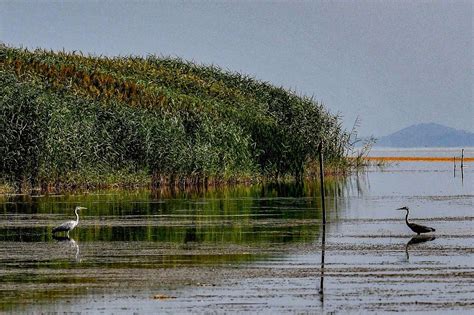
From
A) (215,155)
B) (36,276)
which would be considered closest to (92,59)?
(215,155)

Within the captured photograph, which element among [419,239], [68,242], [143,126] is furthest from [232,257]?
[143,126]

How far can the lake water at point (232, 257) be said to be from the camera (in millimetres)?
18828

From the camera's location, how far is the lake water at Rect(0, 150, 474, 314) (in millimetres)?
18828

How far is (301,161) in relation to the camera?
2625 inches

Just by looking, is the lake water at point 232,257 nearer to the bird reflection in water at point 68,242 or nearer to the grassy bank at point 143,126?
the bird reflection in water at point 68,242

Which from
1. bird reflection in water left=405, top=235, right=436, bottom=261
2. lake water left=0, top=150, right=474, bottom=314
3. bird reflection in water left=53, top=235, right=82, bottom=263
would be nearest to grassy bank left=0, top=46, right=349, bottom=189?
lake water left=0, top=150, right=474, bottom=314

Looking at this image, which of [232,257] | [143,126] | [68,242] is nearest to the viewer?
[232,257]

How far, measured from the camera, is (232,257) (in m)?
25.2

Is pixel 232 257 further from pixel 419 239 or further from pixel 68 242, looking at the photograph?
pixel 419 239

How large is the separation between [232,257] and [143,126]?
101 feet

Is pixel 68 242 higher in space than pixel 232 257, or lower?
higher

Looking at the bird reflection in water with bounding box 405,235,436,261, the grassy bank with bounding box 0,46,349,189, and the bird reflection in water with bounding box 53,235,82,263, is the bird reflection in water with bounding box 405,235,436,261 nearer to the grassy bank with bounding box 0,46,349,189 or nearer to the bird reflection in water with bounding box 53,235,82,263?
the bird reflection in water with bounding box 53,235,82,263

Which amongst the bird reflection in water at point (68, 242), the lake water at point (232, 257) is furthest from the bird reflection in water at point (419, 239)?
the bird reflection in water at point (68, 242)

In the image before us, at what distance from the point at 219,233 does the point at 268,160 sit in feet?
112
